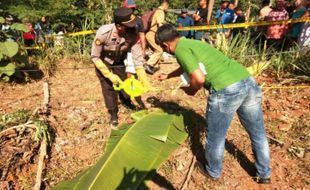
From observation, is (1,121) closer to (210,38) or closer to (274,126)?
(274,126)

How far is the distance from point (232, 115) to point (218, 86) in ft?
1.21

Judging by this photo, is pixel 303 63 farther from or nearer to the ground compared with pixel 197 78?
nearer to the ground

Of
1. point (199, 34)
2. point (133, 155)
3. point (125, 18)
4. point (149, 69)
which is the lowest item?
point (149, 69)

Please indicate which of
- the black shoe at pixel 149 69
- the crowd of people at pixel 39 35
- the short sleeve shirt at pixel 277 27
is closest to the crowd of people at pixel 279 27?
the short sleeve shirt at pixel 277 27

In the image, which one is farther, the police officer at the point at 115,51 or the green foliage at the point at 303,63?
the green foliage at the point at 303,63

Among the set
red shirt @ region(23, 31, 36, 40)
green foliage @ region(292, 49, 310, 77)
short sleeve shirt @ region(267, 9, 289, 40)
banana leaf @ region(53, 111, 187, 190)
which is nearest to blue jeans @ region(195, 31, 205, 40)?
short sleeve shirt @ region(267, 9, 289, 40)

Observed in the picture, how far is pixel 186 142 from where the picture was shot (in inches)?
181

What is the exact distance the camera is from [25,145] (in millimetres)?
4133

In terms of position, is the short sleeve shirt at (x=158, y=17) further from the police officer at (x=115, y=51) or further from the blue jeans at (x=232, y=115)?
the blue jeans at (x=232, y=115)

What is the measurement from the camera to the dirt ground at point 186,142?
3.99 meters

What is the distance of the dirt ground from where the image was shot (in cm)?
399

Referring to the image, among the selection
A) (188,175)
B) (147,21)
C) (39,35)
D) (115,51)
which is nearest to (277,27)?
(147,21)

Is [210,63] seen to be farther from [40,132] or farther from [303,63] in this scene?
[303,63]

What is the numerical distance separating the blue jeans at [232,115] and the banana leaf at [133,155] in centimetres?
37
